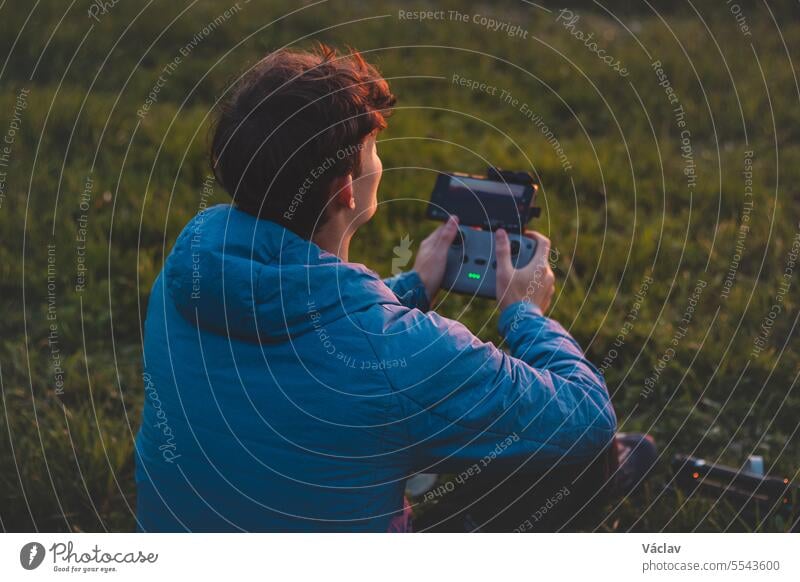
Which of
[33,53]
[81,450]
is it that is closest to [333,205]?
[81,450]

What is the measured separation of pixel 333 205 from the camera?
1963 mm

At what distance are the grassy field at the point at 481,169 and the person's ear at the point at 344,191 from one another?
46 centimetres

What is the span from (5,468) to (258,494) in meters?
1.38

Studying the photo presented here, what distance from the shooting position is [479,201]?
8.54 ft

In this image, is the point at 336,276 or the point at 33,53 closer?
the point at 336,276

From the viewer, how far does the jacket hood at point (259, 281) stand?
5.74ft

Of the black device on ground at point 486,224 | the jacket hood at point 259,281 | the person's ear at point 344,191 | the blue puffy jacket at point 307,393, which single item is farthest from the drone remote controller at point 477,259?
the jacket hood at point 259,281

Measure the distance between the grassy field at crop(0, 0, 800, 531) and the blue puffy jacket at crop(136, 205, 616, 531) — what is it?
631mm

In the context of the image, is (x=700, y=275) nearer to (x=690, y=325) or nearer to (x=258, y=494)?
(x=690, y=325)

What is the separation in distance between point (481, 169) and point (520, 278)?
2.26 metres

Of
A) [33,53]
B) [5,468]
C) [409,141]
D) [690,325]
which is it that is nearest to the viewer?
[5,468]

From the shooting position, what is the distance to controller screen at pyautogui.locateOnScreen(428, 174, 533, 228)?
2564 millimetres

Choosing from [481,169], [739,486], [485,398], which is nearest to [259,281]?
[485,398]

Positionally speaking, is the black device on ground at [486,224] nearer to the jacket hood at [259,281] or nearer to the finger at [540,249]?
the finger at [540,249]
